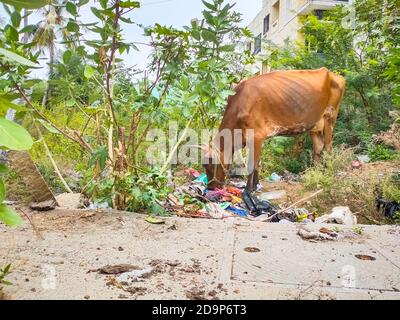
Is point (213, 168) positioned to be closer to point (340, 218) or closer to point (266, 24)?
point (340, 218)

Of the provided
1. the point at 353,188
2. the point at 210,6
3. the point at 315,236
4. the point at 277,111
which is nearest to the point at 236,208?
the point at 353,188

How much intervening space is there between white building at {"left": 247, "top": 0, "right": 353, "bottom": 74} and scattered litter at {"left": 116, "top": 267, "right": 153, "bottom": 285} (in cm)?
1533

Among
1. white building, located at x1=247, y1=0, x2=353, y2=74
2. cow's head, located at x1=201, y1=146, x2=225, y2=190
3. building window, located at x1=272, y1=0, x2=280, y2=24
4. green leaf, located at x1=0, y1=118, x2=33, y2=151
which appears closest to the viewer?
green leaf, located at x1=0, y1=118, x2=33, y2=151

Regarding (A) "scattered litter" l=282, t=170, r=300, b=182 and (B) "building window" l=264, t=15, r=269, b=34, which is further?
(B) "building window" l=264, t=15, r=269, b=34

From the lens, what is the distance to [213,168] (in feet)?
15.6

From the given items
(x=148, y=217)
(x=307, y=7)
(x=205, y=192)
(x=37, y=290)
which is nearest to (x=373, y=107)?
(x=205, y=192)

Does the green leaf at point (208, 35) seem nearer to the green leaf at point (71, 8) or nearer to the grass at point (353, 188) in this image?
the green leaf at point (71, 8)

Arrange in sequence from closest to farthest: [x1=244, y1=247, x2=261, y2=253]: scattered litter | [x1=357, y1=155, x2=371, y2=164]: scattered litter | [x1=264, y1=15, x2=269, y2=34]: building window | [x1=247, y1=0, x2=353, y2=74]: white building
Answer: [x1=244, y1=247, x2=261, y2=253]: scattered litter < [x1=357, y1=155, x2=371, y2=164]: scattered litter < [x1=247, y1=0, x2=353, y2=74]: white building < [x1=264, y1=15, x2=269, y2=34]: building window

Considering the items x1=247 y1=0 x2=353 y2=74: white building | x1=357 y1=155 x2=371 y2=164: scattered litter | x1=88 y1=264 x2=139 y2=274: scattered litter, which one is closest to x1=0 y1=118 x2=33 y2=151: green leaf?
x1=88 y1=264 x2=139 y2=274: scattered litter

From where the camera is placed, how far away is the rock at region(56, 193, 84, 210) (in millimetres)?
3398

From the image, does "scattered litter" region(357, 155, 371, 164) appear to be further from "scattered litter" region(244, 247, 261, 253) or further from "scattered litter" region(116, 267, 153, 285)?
"scattered litter" region(116, 267, 153, 285)

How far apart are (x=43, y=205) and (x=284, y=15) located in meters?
19.4

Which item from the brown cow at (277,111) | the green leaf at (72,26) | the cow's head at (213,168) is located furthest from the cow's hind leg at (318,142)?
the green leaf at (72,26)
